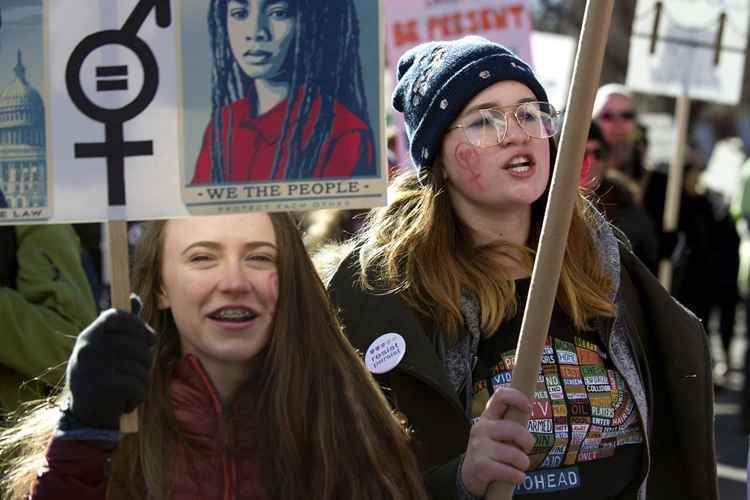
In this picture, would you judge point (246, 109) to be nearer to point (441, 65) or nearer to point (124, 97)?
point (124, 97)

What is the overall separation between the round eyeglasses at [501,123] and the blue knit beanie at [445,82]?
0.04 m

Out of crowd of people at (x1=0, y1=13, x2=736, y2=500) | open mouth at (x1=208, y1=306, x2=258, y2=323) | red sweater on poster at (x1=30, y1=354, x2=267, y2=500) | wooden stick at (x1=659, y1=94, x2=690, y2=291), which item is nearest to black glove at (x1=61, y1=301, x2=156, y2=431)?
crowd of people at (x1=0, y1=13, x2=736, y2=500)

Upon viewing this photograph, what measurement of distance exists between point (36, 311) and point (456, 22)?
360cm

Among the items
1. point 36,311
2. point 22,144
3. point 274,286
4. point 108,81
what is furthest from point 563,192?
point 36,311

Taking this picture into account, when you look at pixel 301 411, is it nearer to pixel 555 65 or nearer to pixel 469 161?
pixel 469 161

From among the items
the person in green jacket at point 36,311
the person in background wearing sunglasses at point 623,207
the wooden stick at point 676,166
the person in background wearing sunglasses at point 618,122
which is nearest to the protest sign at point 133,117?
the person in green jacket at point 36,311

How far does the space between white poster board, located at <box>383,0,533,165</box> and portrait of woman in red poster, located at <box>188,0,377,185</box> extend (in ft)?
13.8

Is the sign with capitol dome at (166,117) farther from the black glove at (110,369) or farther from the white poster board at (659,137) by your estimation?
the white poster board at (659,137)

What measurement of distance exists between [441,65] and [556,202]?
2.65 ft

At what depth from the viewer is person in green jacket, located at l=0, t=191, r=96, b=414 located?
400 centimetres

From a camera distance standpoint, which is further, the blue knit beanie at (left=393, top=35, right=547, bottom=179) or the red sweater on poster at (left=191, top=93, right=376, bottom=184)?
the blue knit beanie at (left=393, top=35, right=547, bottom=179)

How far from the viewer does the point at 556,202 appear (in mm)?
2734

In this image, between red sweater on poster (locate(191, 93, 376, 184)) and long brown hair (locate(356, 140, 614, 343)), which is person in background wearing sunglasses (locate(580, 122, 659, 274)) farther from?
red sweater on poster (locate(191, 93, 376, 184))

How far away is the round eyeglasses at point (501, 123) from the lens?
3363 millimetres
